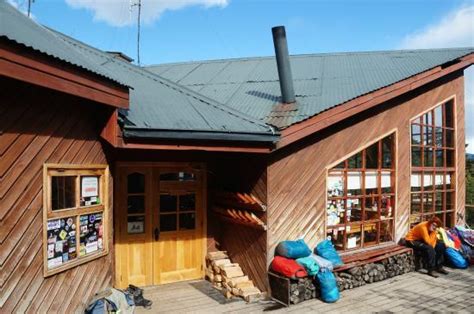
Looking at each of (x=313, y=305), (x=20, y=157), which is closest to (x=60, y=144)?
(x=20, y=157)

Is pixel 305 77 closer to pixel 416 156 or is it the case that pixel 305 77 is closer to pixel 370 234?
pixel 416 156

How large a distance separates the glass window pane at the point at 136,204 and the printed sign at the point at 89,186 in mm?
1781

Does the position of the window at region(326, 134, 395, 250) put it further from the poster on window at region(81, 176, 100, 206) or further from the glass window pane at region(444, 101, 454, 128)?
the poster on window at region(81, 176, 100, 206)

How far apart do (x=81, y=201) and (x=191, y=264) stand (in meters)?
3.27

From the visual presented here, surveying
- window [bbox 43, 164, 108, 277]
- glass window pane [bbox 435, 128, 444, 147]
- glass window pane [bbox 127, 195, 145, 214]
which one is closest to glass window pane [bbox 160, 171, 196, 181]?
glass window pane [bbox 127, 195, 145, 214]

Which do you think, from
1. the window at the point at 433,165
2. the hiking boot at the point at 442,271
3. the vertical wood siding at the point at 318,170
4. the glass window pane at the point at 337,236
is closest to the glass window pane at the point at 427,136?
the window at the point at 433,165

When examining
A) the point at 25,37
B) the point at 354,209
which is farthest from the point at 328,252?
the point at 25,37

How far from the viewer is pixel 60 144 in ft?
16.1

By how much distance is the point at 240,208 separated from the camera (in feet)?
24.9

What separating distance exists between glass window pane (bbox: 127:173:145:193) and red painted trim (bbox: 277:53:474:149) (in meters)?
2.58

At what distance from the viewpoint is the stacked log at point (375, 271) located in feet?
25.3

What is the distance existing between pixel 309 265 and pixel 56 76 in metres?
4.95

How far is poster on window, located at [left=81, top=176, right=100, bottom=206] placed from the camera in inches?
211

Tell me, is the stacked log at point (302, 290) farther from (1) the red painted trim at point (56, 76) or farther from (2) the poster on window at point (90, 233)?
(1) the red painted trim at point (56, 76)
